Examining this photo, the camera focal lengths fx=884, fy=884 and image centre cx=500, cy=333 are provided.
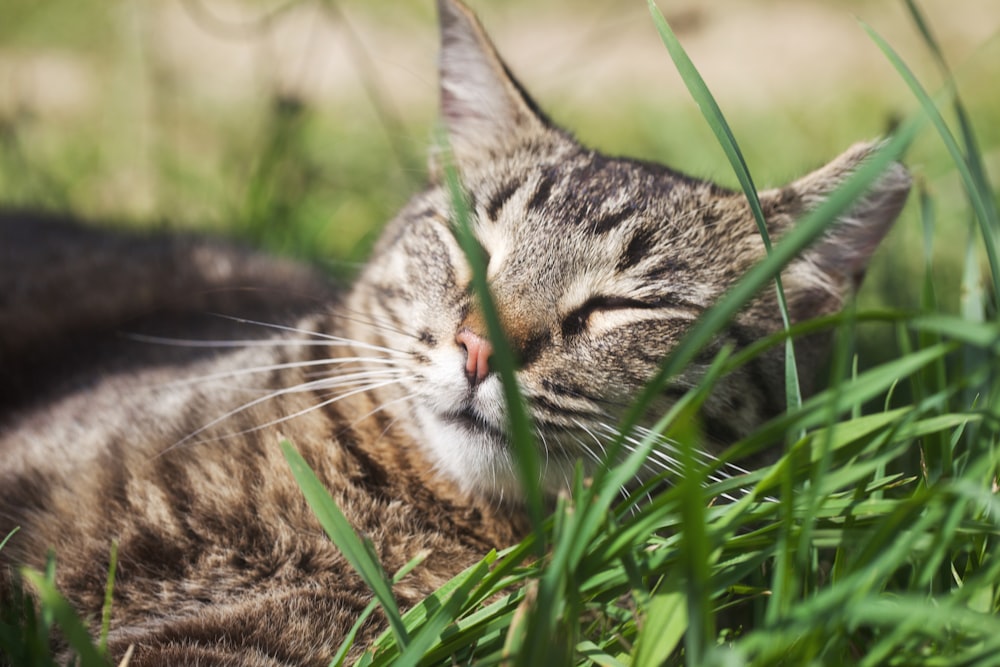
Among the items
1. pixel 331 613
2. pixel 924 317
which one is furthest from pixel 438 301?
pixel 924 317

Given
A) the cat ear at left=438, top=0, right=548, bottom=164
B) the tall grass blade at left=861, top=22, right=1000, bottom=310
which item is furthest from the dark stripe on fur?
the tall grass blade at left=861, top=22, right=1000, bottom=310

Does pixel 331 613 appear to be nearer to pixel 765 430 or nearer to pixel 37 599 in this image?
pixel 37 599

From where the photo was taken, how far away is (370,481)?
1660mm

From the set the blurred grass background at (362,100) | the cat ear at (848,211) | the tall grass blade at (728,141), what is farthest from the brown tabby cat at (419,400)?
the blurred grass background at (362,100)

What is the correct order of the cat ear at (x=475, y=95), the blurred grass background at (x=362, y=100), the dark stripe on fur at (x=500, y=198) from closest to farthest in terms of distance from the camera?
the dark stripe on fur at (x=500, y=198), the cat ear at (x=475, y=95), the blurred grass background at (x=362, y=100)

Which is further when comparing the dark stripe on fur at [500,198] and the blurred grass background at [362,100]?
the blurred grass background at [362,100]

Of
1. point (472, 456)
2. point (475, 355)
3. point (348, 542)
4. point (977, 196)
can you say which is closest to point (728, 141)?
point (977, 196)

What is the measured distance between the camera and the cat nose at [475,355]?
142 centimetres

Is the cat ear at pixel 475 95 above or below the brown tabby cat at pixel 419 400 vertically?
above

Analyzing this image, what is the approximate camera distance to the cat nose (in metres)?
1.42

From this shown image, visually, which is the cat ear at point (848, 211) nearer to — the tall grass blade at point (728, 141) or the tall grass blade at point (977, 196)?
the tall grass blade at point (977, 196)

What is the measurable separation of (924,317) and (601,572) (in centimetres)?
52

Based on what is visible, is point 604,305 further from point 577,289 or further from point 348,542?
point 348,542

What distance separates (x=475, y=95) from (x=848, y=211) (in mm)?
851
